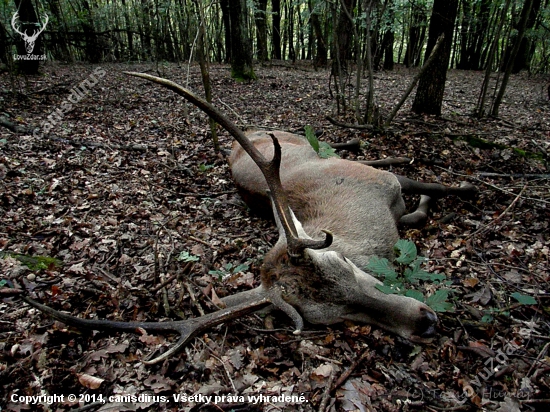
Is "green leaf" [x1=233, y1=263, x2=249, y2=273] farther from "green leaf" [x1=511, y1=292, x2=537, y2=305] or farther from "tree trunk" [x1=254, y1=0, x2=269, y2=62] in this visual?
"tree trunk" [x1=254, y1=0, x2=269, y2=62]

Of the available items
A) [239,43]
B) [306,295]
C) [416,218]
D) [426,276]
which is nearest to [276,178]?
[306,295]

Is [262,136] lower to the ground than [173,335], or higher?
higher

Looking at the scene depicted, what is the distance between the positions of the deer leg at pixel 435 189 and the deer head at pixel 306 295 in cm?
181

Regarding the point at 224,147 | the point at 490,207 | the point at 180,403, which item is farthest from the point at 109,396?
the point at 224,147

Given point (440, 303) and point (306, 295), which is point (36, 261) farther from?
point (440, 303)

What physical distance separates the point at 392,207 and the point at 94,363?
10.2 ft

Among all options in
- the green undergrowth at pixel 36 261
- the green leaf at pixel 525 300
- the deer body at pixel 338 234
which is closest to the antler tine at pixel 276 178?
the deer body at pixel 338 234

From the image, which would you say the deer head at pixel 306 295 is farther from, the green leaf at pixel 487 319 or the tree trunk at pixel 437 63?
the tree trunk at pixel 437 63

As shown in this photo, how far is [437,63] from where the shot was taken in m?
6.57

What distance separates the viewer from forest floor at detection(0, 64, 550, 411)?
89.4 inches

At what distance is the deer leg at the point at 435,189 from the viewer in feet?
14.5

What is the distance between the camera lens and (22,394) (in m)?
2.18

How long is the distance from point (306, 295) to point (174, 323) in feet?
3.10

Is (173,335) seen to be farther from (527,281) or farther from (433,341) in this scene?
(527,281)
